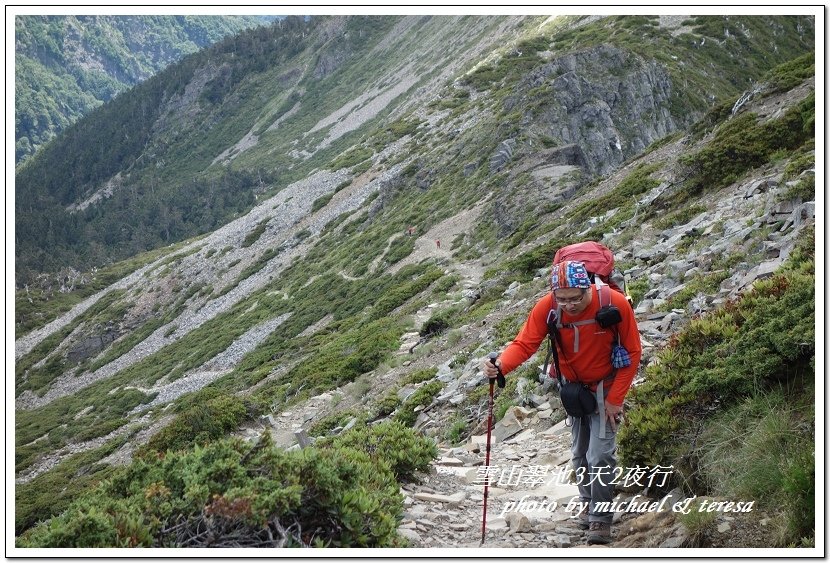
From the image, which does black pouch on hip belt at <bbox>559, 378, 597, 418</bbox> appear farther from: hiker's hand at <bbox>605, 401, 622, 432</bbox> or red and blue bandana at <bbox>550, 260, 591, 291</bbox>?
red and blue bandana at <bbox>550, 260, 591, 291</bbox>

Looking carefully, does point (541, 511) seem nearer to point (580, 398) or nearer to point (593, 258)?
point (580, 398)

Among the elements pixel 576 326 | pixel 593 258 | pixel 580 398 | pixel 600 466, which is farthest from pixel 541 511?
pixel 593 258

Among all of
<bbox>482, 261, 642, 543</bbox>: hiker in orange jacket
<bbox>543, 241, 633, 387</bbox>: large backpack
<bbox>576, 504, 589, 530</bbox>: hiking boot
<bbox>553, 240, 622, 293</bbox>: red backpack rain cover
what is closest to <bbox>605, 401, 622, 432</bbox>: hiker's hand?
<bbox>482, 261, 642, 543</bbox>: hiker in orange jacket

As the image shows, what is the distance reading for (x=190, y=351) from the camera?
167ft

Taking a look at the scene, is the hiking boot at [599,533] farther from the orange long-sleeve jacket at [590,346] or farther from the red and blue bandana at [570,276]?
the red and blue bandana at [570,276]

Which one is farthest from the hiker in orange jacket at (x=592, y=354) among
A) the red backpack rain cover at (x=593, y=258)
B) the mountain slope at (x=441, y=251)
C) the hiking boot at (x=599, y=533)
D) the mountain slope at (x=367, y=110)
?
the mountain slope at (x=367, y=110)

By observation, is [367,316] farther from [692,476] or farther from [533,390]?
[692,476]

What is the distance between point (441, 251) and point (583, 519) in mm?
31265

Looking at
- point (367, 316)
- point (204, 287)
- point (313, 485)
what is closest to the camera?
point (313, 485)

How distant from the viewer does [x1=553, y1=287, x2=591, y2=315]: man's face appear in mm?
5314
